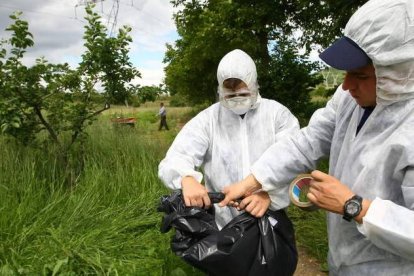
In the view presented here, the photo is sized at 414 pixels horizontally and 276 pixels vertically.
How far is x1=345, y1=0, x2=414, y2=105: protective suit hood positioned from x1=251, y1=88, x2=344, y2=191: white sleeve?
421 mm

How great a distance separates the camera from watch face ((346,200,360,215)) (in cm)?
124

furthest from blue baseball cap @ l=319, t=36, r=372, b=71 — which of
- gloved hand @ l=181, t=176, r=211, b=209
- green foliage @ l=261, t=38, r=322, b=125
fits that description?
green foliage @ l=261, t=38, r=322, b=125

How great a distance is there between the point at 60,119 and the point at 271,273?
13.0ft

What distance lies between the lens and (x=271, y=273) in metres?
1.79

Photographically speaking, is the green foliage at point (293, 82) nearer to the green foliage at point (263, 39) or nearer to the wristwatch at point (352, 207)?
the green foliage at point (263, 39)

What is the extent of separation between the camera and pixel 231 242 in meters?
1.73

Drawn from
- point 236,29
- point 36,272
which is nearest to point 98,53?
point 36,272

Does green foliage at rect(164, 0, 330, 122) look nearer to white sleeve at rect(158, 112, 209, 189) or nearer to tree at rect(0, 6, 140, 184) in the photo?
tree at rect(0, 6, 140, 184)

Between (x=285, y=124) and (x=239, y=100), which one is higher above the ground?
(x=239, y=100)

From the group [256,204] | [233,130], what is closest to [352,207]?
[256,204]

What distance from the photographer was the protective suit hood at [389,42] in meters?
1.18

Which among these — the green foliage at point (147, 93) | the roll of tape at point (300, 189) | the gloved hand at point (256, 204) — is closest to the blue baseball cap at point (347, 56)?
the roll of tape at point (300, 189)

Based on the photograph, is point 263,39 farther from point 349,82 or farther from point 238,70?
point 349,82

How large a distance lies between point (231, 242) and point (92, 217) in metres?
2.54
